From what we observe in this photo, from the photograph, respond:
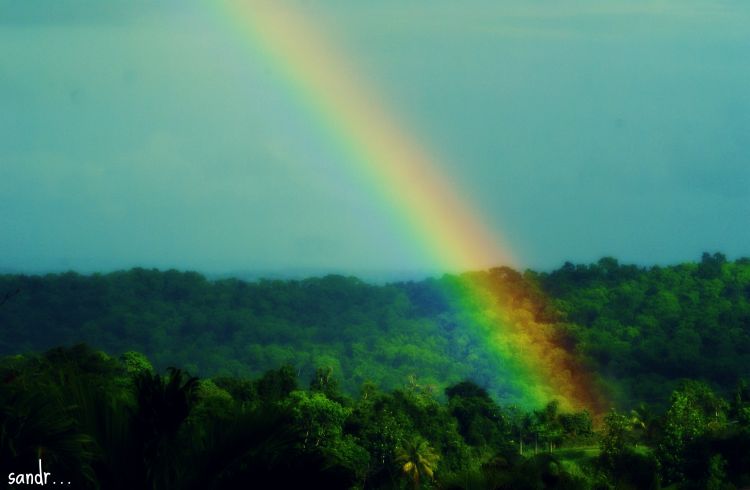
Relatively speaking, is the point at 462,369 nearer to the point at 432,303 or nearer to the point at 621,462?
the point at 432,303

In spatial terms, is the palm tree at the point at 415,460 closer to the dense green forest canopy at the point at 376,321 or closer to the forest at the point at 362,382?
the forest at the point at 362,382

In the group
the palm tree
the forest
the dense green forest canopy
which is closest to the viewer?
the forest

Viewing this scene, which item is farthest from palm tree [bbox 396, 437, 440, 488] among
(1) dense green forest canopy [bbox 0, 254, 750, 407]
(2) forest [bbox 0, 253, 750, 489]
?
(1) dense green forest canopy [bbox 0, 254, 750, 407]

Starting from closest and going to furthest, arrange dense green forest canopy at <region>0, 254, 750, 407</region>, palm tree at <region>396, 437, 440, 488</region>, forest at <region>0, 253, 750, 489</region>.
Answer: forest at <region>0, 253, 750, 489</region>, palm tree at <region>396, 437, 440, 488</region>, dense green forest canopy at <region>0, 254, 750, 407</region>

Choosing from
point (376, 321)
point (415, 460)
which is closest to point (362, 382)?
point (376, 321)

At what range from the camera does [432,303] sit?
170 metres

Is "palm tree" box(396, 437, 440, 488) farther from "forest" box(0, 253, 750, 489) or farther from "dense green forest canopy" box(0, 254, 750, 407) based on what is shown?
"dense green forest canopy" box(0, 254, 750, 407)

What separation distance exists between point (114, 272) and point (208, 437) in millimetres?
154969

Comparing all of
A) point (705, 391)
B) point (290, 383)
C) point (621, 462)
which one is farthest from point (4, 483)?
point (705, 391)

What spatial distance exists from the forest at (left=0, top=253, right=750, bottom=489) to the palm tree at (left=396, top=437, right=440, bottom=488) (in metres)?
0.14

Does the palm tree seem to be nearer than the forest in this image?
No

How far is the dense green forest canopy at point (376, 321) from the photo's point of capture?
12219 cm

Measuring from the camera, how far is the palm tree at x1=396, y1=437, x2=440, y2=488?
54469mm

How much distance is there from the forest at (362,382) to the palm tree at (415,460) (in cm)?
14
